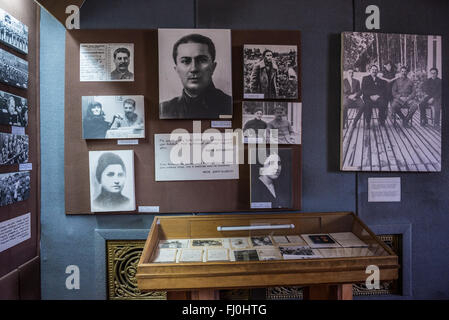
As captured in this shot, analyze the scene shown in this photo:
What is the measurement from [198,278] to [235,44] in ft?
6.01

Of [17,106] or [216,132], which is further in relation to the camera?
[216,132]

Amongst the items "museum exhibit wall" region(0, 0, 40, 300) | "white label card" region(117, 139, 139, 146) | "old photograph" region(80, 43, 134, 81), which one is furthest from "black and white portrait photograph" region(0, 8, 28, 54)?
"white label card" region(117, 139, 139, 146)

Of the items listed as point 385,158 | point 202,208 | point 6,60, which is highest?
point 6,60

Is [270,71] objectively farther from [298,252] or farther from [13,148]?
[13,148]

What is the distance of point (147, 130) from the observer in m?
2.18

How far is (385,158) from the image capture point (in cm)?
227

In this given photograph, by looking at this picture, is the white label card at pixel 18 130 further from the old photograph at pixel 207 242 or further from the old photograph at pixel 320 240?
the old photograph at pixel 320 240

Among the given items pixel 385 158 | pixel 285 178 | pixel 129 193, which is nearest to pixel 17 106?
pixel 129 193

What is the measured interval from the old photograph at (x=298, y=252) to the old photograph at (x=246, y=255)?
0.60 ft

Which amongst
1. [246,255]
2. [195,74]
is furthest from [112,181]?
[246,255]

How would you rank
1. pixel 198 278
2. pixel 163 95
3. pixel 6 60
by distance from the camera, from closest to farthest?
pixel 198 278, pixel 6 60, pixel 163 95

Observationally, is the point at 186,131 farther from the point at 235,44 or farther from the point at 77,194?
the point at 77,194

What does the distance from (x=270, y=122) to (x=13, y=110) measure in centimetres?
198

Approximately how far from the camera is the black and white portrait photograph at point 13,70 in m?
1.80
